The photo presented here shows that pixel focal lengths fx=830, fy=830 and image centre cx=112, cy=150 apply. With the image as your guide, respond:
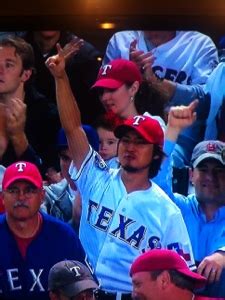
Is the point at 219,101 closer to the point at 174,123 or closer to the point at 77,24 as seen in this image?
the point at 174,123

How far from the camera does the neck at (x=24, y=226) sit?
3.06m

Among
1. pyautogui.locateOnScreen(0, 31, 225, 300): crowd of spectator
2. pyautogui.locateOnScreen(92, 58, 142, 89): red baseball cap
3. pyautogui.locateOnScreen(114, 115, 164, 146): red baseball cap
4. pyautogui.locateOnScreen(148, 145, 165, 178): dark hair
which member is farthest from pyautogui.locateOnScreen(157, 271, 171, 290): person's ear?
pyautogui.locateOnScreen(92, 58, 142, 89): red baseball cap

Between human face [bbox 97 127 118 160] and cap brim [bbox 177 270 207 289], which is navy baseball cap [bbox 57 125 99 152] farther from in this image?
cap brim [bbox 177 270 207 289]

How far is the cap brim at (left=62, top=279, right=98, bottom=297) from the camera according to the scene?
2.92 meters

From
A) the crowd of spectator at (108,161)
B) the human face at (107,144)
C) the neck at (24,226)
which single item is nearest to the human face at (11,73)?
the crowd of spectator at (108,161)

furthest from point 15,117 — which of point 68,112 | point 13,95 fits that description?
A: point 68,112

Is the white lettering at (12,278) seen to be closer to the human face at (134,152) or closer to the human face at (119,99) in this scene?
the human face at (134,152)

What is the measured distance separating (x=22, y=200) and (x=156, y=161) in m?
0.52

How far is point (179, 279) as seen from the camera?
2.84 m

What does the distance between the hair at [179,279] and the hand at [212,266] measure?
0.20 meters

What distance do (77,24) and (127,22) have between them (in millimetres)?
195

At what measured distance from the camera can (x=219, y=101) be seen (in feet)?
10.4

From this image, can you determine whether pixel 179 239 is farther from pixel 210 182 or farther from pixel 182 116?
pixel 182 116

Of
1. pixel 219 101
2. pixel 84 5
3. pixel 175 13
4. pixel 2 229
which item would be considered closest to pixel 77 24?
pixel 84 5
